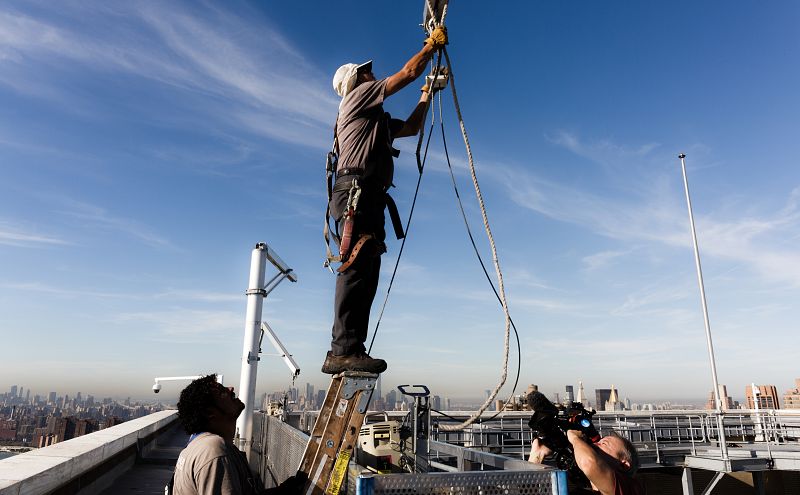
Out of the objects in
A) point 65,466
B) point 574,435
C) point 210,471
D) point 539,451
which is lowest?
point 65,466

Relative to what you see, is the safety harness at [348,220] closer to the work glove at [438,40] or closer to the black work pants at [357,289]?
the black work pants at [357,289]

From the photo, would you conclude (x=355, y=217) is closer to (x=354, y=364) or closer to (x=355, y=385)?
(x=354, y=364)

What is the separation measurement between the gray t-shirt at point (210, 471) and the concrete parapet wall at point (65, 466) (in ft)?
9.00

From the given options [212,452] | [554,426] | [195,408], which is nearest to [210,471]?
[212,452]

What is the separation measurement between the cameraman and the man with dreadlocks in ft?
7.58

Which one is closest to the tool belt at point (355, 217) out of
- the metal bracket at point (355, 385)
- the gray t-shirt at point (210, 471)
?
the metal bracket at point (355, 385)

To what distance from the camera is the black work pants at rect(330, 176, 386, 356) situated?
3.38m

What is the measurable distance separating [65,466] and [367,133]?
19.7ft

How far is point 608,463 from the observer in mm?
4039

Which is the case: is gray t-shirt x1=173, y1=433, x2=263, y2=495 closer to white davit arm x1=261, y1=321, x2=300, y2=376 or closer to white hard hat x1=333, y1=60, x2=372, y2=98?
white hard hat x1=333, y1=60, x2=372, y2=98

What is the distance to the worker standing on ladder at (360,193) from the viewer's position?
339 cm

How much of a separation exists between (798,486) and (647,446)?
28.1 feet

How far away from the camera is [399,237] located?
4.16 meters

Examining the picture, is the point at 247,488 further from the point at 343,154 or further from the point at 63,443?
the point at 63,443
